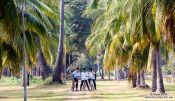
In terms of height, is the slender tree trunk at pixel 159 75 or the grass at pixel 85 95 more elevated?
the slender tree trunk at pixel 159 75

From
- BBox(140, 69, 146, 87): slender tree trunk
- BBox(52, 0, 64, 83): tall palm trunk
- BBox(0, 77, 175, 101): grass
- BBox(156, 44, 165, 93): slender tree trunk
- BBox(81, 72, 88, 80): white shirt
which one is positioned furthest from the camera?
BBox(52, 0, 64, 83): tall palm trunk

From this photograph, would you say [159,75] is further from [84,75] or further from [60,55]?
[60,55]

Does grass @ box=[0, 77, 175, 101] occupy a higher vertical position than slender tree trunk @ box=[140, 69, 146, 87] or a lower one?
lower

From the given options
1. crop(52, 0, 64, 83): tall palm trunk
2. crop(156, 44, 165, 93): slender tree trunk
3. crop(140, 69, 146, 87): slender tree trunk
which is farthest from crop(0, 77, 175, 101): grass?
crop(140, 69, 146, 87): slender tree trunk

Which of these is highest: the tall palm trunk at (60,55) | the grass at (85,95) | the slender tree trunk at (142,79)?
the tall palm trunk at (60,55)


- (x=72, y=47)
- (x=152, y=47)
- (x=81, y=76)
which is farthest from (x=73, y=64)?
(x=152, y=47)

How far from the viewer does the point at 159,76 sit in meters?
25.6

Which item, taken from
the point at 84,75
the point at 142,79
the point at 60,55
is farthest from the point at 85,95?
the point at 60,55

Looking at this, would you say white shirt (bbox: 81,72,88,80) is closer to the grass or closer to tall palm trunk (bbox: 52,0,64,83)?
the grass

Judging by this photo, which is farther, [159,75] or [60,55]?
[60,55]

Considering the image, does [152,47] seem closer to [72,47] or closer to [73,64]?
[72,47]

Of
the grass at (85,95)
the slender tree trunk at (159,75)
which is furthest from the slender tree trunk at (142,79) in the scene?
the slender tree trunk at (159,75)

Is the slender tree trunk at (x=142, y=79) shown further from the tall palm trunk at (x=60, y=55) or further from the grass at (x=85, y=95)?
the tall palm trunk at (x=60, y=55)

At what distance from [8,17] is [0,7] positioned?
2.18ft
